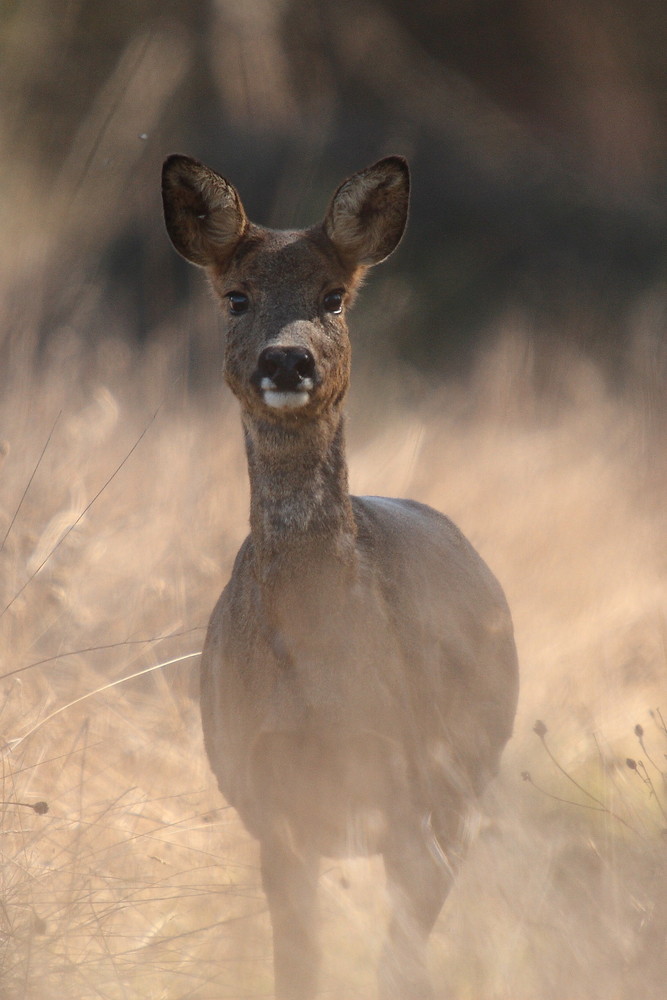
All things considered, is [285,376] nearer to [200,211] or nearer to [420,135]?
[200,211]

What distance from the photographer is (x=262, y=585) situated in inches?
193

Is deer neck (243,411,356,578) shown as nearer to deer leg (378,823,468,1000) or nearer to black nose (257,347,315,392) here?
black nose (257,347,315,392)

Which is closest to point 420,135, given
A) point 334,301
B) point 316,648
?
point 334,301

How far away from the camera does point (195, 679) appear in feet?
24.3

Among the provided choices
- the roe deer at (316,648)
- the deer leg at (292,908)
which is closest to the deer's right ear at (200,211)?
the roe deer at (316,648)

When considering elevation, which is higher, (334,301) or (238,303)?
(334,301)

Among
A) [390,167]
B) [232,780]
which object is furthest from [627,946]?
[390,167]

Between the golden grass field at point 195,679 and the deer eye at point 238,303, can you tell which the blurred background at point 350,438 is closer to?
the golden grass field at point 195,679

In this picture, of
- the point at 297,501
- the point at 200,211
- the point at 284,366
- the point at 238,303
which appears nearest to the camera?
the point at 284,366

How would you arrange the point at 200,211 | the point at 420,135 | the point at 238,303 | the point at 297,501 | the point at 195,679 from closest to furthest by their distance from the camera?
1. the point at 297,501
2. the point at 238,303
3. the point at 200,211
4. the point at 195,679
5. the point at 420,135

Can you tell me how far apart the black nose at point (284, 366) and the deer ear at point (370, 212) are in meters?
0.95

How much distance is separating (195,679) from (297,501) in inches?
110

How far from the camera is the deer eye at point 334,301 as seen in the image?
5230 mm

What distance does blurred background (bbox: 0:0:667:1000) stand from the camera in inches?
197
